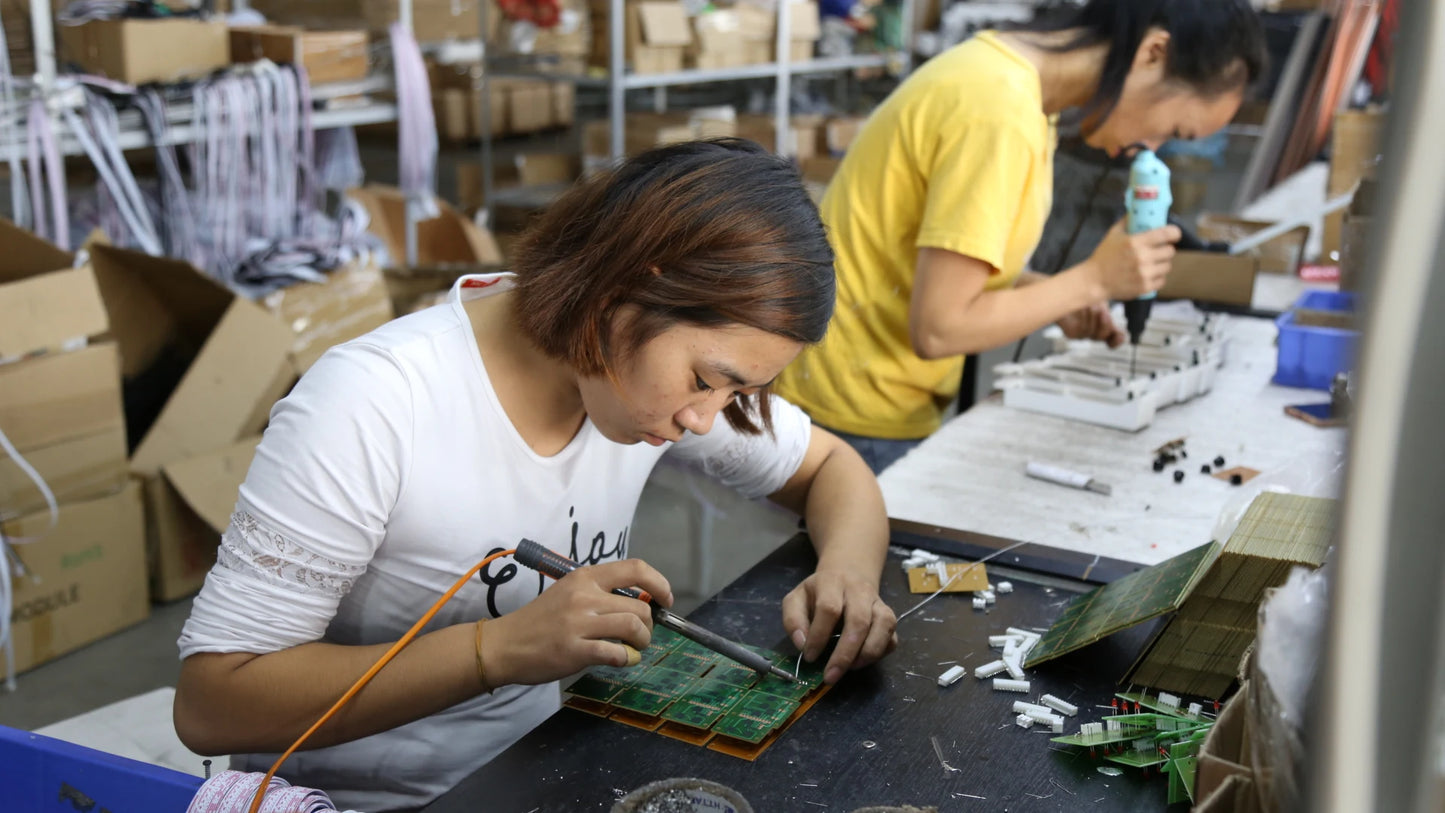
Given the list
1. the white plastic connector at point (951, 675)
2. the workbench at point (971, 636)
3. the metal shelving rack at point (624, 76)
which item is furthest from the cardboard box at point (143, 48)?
the white plastic connector at point (951, 675)

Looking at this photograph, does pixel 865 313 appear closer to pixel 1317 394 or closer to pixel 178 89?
pixel 1317 394

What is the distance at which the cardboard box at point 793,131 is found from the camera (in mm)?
5305

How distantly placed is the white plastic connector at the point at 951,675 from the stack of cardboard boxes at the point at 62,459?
6.71 ft

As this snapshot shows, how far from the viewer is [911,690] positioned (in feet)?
3.75

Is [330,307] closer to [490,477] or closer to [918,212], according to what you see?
[918,212]

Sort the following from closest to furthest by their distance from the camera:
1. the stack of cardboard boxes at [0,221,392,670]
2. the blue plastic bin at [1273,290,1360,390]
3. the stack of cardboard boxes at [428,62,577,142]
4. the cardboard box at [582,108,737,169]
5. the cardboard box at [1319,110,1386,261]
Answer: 1. the blue plastic bin at [1273,290,1360,390]
2. the stack of cardboard boxes at [0,221,392,670]
3. the cardboard box at [1319,110,1386,261]
4. the cardboard box at [582,108,737,169]
5. the stack of cardboard boxes at [428,62,577,142]

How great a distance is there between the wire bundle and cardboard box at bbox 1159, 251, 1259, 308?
2296mm

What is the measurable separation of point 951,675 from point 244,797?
0.64m

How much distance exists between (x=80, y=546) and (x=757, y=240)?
219 cm

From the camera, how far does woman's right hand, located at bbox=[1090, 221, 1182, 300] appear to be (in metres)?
1.88

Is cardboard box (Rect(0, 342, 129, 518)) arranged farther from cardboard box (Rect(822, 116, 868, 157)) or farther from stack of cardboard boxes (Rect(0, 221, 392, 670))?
cardboard box (Rect(822, 116, 868, 157))

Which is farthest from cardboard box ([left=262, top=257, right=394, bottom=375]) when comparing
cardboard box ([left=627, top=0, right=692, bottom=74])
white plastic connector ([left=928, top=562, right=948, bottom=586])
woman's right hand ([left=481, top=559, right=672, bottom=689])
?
woman's right hand ([left=481, top=559, right=672, bottom=689])

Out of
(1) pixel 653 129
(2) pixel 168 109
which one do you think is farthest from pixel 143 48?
(1) pixel 653 129

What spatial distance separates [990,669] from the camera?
1.17 m
